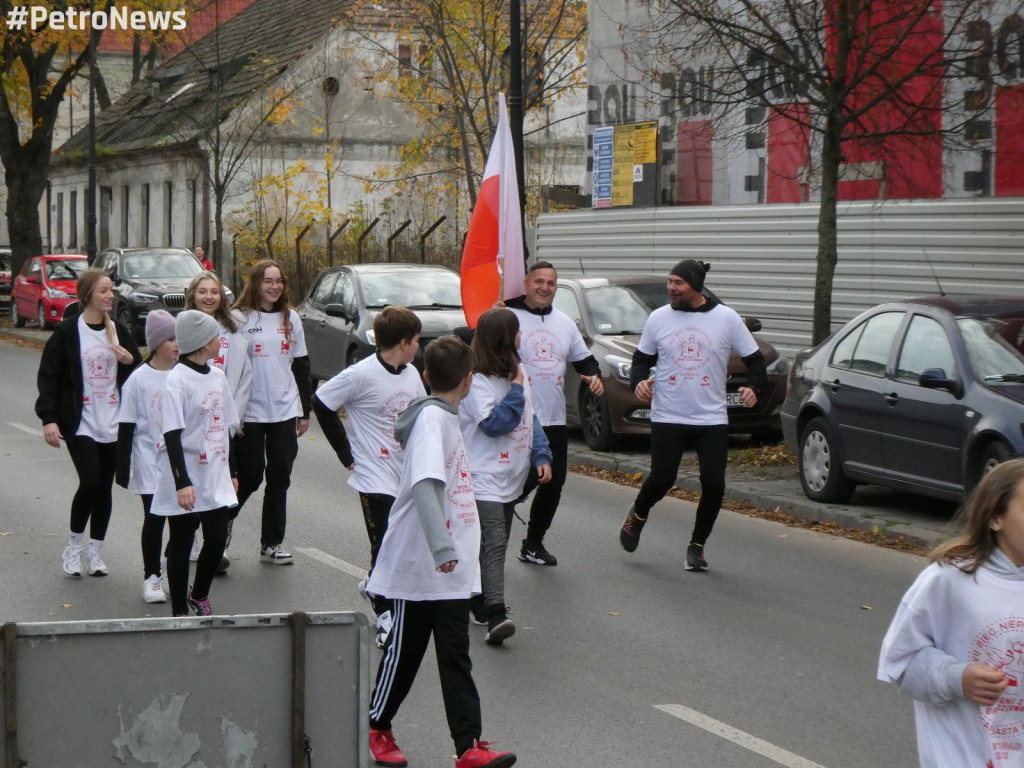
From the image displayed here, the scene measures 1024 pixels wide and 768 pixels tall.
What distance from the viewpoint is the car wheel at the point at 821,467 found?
11281 millimetres

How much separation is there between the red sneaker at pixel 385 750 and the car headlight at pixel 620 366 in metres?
8.98

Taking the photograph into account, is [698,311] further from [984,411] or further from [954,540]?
[954,540]

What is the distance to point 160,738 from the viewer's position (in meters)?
3.46

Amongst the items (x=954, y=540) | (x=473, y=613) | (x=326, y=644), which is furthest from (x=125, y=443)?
(x=954, y=540)

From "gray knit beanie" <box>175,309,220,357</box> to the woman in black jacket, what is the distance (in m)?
1.73

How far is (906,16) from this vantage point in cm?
1322

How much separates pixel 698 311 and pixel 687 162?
13.7 metres

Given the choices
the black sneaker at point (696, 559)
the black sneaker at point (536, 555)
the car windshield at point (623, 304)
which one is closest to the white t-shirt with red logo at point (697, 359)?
the black sneaker at point (696, 559)

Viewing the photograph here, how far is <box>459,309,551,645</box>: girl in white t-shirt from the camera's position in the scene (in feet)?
23.8

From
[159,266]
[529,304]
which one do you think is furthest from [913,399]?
[159,266]

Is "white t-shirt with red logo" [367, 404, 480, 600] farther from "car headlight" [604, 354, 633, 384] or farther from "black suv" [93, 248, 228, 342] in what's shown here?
"black suv" [93, 248, 228, 342]

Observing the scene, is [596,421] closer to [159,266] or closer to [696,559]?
[696,559]

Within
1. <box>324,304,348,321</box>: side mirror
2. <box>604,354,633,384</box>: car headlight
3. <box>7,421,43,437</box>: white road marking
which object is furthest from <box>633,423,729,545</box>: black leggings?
<box>324,304,348,321</box>: side mirror

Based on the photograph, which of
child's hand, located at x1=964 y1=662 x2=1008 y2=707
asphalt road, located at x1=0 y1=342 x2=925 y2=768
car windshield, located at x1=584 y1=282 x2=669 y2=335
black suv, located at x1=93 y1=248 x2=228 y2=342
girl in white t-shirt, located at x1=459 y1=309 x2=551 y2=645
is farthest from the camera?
black suv, located at x1=93 y1=248 x2=228 y2=342
